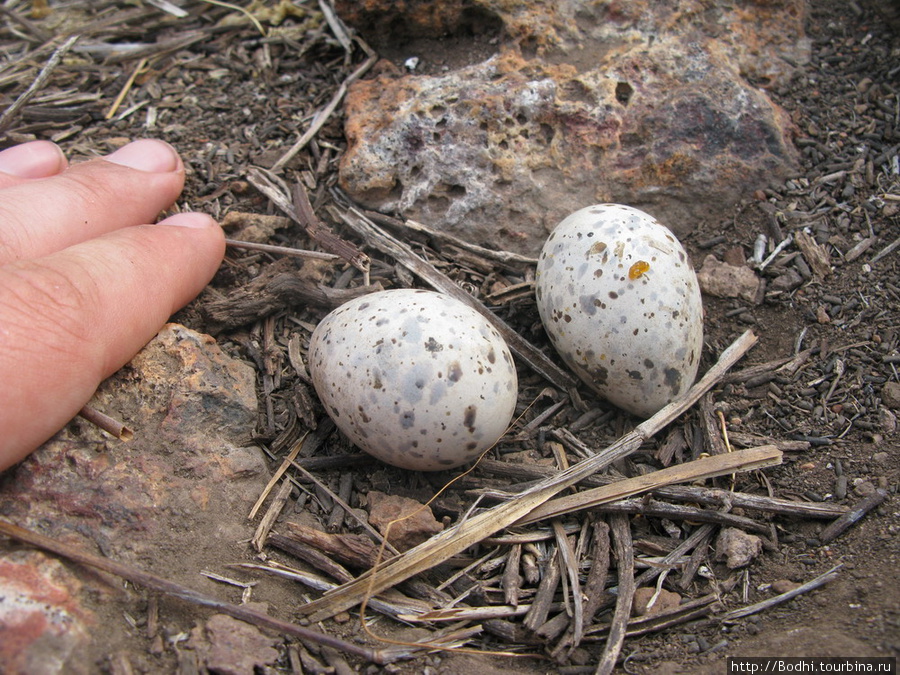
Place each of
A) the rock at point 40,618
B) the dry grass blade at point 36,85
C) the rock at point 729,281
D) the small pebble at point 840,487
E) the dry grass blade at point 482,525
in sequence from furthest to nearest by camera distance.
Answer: the dry grass blade at point 36,85 < the rock at point 729,281 < the small pebble at point 840,487 < the dry grass blade at point 482,525 < the rock at point 40,618

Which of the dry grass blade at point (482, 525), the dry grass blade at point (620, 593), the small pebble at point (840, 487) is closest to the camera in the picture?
the dry grass blade at point (620, 593)

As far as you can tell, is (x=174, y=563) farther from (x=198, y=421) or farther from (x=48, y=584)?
(x=198, y=421)

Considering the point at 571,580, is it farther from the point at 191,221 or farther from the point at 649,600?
the point at 191,221

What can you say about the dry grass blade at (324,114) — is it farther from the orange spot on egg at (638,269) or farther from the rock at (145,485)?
the orange spot on egg at (638,269)

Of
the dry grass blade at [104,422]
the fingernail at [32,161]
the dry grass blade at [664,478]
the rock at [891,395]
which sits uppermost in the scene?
the fingernail at [32,161]

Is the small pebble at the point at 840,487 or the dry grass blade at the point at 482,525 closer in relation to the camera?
the dry grass blade at the point at 482,525

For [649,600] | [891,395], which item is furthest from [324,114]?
[891,395]

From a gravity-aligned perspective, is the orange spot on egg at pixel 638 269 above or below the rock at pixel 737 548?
above

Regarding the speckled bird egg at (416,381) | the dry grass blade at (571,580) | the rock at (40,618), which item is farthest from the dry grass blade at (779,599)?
the rock at (40,618)
